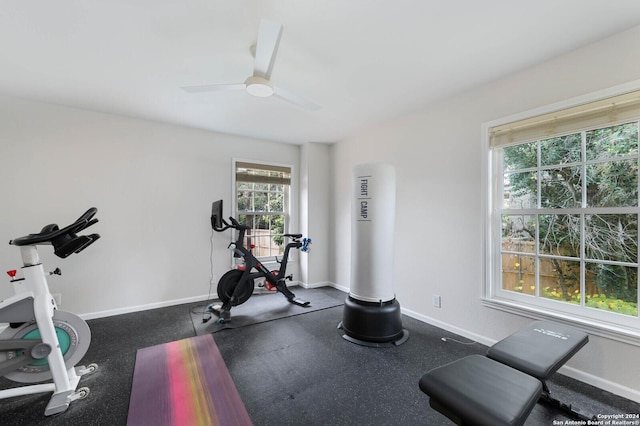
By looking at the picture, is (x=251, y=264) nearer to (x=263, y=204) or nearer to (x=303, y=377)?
(x=263, y=204)

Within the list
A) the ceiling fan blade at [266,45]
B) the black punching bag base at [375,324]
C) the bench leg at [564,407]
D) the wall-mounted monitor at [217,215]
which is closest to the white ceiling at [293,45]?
the ceiling fan blade at [266,45]

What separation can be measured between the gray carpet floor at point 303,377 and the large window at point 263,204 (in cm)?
169

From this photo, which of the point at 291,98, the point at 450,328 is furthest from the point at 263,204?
the point at 450,328

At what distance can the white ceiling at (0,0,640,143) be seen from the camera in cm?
165

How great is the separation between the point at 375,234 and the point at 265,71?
178cm

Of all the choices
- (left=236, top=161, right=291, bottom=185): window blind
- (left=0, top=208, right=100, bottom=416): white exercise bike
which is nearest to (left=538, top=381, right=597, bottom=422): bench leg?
(left=0, top=208, right=100, bottom=416): white exercise bike

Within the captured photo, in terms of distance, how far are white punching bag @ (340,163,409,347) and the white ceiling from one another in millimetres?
952

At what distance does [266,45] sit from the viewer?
1642 mm

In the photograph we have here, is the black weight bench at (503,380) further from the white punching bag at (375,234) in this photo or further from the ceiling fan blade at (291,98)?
the ceiling fan blade at (291,98)

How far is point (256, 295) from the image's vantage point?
4.14 meters

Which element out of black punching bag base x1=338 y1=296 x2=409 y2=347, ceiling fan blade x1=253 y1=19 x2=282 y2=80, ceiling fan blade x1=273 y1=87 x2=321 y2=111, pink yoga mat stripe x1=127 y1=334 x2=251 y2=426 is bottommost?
pink yoga mat stripe x1=127 y1=334 x2=251 y2=426

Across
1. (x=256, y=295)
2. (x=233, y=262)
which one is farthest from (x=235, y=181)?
(x=256, y=295)

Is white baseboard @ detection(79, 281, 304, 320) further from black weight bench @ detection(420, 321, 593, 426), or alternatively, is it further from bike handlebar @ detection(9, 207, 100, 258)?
black weight bench @ detection(420, 321, 593, 426)

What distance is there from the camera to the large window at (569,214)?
1916 millimetres
